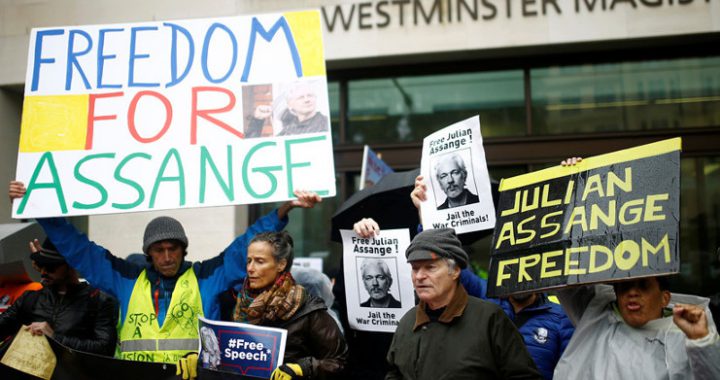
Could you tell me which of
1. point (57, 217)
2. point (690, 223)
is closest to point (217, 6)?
point (57, 217)

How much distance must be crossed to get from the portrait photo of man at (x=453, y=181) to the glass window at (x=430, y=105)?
4304 millimetres

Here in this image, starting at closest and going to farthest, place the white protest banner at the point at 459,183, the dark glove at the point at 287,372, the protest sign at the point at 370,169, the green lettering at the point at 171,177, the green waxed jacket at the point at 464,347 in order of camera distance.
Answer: the green waxed jacket at the point at 464,347 < the dark glove at the point at 287,372 < the white protest banner at the point at 459,183 < the green lettering at the point at 171,177 < the protest sign at the point at 370,169

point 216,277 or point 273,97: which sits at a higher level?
point 273,97

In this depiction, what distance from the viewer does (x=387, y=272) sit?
3.88 m

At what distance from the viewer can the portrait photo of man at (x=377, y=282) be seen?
12.7 feet

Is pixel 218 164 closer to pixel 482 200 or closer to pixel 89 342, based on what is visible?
pixel 89 342

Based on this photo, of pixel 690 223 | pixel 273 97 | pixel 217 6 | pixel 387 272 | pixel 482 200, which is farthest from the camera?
pixel 217 6

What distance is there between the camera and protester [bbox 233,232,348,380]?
3.43 meters

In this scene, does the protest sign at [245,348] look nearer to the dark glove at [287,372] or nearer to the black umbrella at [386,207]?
the dark glove at [287,372]

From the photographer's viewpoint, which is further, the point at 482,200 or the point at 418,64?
the point at 418,64

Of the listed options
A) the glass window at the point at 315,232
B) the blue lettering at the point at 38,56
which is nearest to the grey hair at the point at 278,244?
the blue lettering at the point at 38,56

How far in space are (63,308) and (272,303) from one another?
61.6 inches

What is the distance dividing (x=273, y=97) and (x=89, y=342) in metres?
1.77

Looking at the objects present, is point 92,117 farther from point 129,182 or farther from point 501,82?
point 501,82
